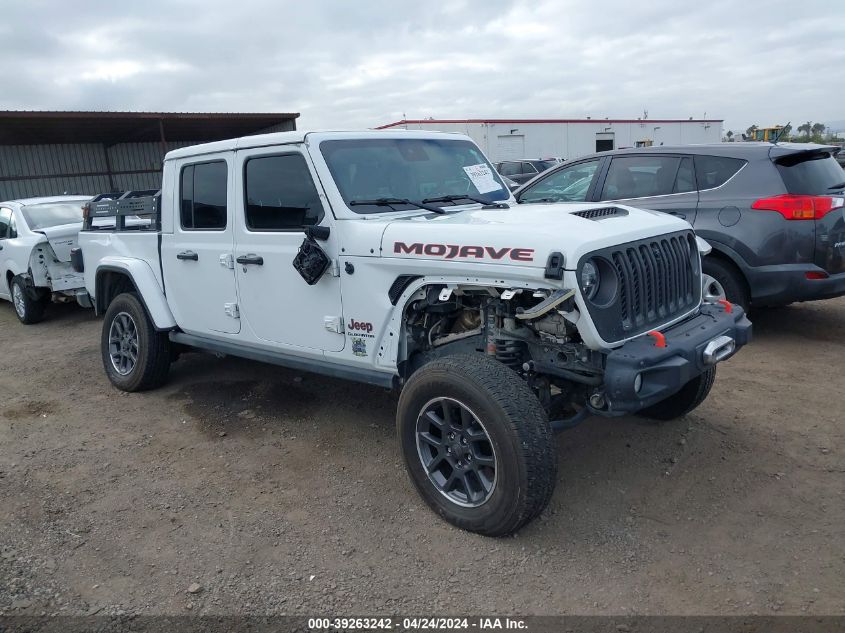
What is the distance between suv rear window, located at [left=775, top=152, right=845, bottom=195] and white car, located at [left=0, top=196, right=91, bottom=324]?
767 cm

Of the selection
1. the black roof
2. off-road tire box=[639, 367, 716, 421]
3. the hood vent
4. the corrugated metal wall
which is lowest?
off-road tire box=[639, 367, 716, 421]

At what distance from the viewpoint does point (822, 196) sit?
5.80 meters

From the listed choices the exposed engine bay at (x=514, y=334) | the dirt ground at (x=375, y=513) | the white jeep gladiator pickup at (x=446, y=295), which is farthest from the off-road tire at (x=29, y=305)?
the exposed engine bay at (x=514, y=334)

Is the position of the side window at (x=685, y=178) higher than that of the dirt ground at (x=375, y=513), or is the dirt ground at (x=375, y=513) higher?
the side window at (x=685, y=178)

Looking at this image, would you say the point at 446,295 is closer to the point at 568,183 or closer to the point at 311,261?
the point at 311,261

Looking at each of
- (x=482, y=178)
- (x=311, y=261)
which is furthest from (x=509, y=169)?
(x=311, y=261)

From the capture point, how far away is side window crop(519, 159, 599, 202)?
282 inches

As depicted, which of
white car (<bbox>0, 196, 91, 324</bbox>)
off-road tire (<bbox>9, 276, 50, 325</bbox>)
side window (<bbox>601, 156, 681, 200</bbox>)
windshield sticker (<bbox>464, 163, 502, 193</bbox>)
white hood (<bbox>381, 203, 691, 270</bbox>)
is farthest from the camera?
off-road tire (<bbox>9, 276, 50, 325</bbox>)

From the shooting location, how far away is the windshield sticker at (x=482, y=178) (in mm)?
4700

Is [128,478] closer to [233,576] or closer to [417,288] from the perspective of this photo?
[233,576]

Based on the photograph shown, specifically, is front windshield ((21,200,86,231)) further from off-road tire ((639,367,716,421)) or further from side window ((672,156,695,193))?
off-road tire ((639,367,716,421))

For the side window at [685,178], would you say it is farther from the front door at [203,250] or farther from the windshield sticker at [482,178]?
the front door at [203,250]

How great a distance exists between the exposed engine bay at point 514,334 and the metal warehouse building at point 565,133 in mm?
23220

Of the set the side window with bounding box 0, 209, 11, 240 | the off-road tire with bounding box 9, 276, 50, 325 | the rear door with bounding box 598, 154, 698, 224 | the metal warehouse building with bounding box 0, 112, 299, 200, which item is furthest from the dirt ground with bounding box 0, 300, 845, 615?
the metal warehouse building with bounding box 0, 112, 299, 200
